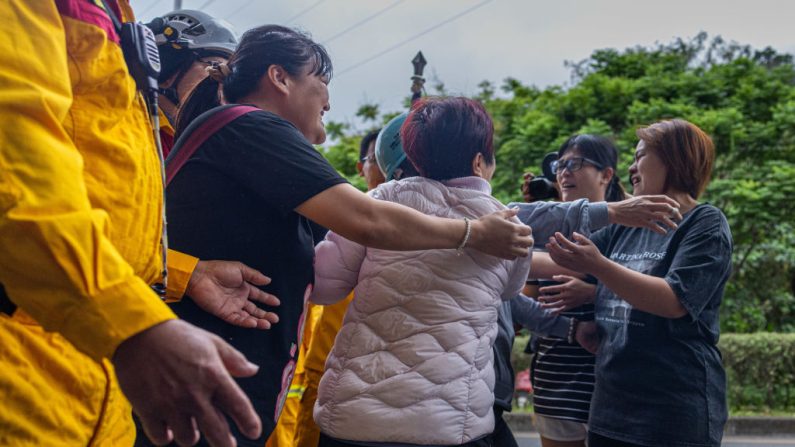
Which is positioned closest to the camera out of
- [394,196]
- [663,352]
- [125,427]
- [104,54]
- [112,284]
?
[112,284]

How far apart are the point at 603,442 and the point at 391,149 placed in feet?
4.29

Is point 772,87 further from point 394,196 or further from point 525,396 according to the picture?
point 394,196

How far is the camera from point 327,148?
17.6 m

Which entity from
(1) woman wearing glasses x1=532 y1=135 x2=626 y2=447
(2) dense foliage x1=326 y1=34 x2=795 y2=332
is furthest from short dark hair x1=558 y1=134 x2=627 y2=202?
(2) dense foliage x1=326 y1=34 x2=795 y2=332

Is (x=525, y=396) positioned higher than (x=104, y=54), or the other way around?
(x=104, y=54)

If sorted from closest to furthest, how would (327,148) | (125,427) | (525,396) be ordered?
1. (125,427)
2. (525,396)
3. (327,148)

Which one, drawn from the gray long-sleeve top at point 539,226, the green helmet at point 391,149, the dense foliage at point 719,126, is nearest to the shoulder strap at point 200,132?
the green helmet at point 391,149

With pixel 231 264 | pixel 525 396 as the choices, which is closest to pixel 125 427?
pixel 231 264

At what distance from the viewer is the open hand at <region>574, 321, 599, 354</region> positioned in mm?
3348

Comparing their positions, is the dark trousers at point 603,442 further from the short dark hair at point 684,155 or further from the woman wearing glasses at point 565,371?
the short dark hair at point 684,155

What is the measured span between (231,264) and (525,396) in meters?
9.17

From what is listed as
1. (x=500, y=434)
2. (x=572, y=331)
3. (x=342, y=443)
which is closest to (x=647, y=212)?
(x=572, y=331)

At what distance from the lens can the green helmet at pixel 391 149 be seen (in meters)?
2.98

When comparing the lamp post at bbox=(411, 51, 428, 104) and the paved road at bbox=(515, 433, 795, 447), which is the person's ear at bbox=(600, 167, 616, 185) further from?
the paved road at bbox=(515, 433, 795, 447)
